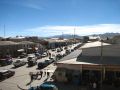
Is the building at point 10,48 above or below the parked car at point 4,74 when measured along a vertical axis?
above

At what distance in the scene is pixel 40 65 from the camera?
45.0 meters

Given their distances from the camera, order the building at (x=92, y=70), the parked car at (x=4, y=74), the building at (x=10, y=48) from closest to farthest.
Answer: the building at (x=92, y=70) < the parked car at (x=4, y=74) < the building at (x=10, y=48)

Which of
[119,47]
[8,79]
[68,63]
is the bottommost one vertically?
[8,79]

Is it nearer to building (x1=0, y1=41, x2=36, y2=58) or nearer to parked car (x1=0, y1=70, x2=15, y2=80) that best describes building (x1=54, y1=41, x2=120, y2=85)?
parked car (x1=0, y1=70, x2=15, y2=80)

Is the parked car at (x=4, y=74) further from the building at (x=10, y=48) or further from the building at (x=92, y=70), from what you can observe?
the building at (x=10, y=48)

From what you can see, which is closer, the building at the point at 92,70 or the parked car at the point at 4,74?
the building at the point at 92,70

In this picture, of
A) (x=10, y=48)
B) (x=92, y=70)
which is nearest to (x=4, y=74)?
(x=92, y=70)

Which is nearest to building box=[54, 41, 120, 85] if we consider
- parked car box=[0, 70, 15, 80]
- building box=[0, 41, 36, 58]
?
parked car box=[0, 70, 15, 80]

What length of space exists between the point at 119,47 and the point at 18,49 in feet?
160

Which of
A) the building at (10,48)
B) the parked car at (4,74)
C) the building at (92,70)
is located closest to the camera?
the building at (92,70)

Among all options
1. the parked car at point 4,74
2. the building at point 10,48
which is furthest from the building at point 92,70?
the building at point 10,48

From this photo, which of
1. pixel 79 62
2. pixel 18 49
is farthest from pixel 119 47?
pixel 18 49

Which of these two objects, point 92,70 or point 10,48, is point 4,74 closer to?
point 92,70

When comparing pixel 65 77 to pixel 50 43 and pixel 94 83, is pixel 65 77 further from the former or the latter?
pixel 50 43
